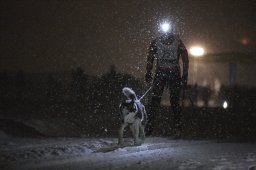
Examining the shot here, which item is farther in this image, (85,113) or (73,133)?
(85,113)

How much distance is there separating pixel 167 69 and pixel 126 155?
3.76 m

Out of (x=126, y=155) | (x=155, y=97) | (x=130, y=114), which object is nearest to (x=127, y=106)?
(x=130, y=114)

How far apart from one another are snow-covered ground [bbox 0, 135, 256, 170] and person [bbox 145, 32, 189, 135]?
67.2 inches

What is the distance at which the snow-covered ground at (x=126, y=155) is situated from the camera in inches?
297

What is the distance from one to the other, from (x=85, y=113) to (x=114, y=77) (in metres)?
5.42

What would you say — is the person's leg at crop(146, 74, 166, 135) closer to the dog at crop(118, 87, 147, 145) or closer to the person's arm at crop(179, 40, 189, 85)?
the person's arm at crop(179, 40, 189, 85)

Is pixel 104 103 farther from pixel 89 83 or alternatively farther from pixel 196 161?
pixel 196 161

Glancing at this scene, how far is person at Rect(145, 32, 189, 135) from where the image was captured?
A: 37.8ft

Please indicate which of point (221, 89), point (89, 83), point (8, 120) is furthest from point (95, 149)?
point (221, 89)

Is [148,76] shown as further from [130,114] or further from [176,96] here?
[130,114]

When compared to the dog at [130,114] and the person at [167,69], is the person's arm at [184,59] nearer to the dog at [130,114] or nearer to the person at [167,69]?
the person at [167,69]

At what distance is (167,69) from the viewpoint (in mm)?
11703

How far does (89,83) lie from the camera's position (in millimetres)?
22203

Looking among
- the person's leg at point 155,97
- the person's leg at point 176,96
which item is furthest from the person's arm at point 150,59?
the person's leg at point 176,96
